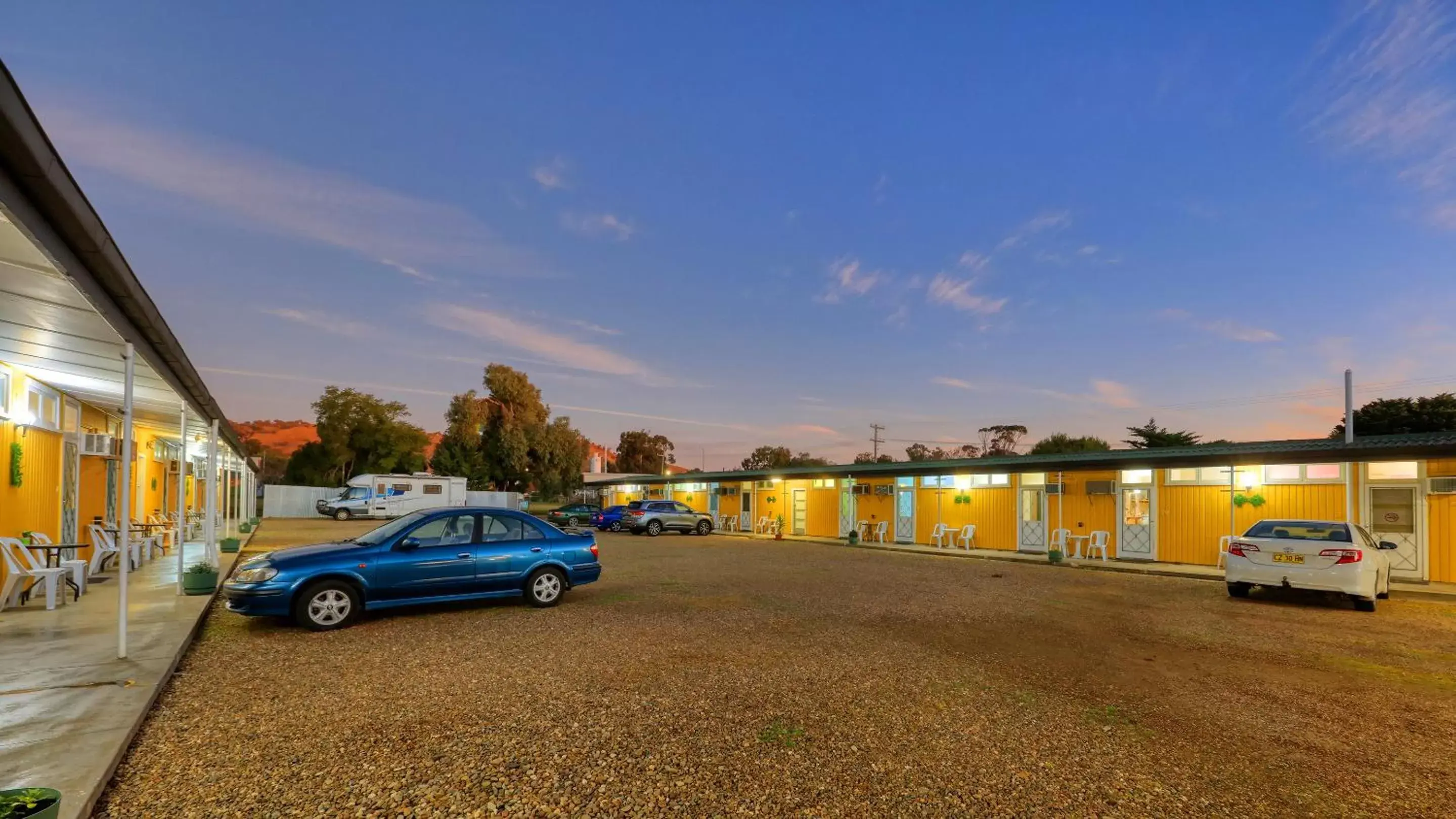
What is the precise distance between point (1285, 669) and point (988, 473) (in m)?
14.9

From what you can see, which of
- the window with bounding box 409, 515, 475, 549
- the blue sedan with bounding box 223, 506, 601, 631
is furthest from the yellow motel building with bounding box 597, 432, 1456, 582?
the window with bounding box 409, 515, 475, 549

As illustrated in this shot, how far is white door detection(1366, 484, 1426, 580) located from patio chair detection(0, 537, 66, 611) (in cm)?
2167

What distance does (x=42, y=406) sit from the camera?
9.85 metres

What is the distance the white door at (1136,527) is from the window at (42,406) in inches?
850

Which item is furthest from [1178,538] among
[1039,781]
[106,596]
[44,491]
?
[44,491]

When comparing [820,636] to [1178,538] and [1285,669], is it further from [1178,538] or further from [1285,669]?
[1178,538]

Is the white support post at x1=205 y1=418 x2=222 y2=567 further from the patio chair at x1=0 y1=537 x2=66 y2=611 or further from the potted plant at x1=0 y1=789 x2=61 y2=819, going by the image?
the potted plant at x1=0 y1=789 x2=61 y2=819

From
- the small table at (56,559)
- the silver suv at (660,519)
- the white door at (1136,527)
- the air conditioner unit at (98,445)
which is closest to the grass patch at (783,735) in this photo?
the small table at (56,559)

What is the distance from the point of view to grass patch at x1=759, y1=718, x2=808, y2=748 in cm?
445

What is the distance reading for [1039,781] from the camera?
155 inches

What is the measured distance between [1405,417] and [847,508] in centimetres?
3639

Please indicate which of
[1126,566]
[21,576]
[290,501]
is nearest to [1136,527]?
[1126,566]

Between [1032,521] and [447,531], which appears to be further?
[1032,521]

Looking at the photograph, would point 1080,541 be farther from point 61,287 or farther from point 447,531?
point 61,287
